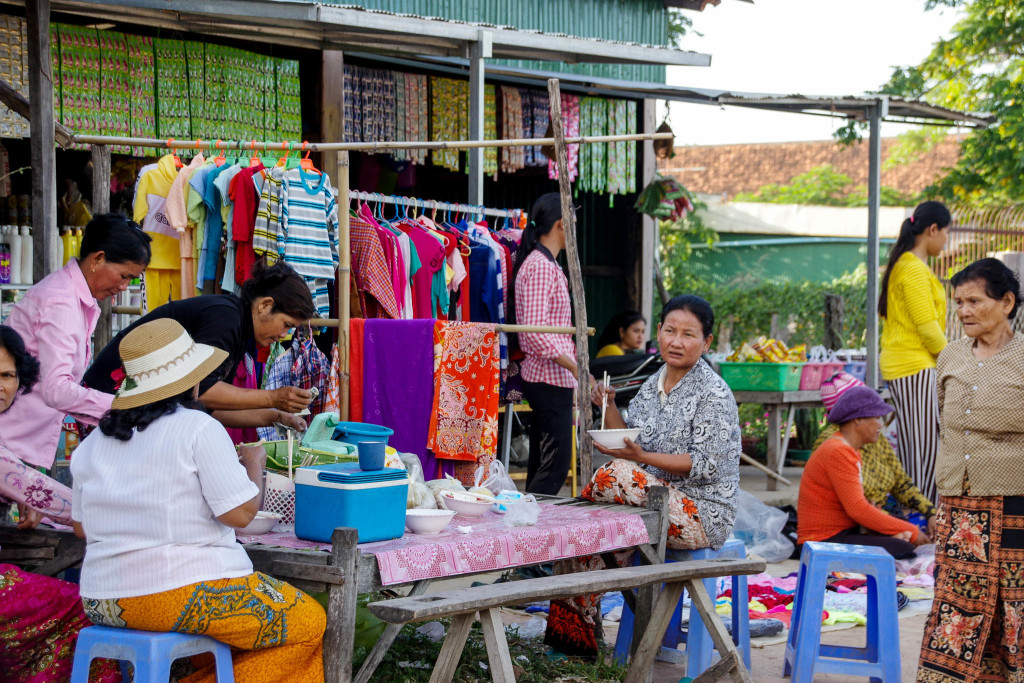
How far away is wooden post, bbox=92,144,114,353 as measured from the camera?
5363 mm

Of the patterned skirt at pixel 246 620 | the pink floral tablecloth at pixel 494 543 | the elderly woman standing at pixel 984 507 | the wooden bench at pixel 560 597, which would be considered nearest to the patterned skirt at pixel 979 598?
the elderly woman standing at pixel 984 507

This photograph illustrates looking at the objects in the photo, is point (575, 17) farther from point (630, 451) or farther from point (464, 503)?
point (464, 503)

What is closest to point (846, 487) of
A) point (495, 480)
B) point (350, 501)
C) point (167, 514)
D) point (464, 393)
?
point (464, 393)

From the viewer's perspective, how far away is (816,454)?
6.06 m

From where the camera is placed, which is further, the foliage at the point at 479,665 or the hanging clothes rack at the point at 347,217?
the hanging clothes rack at the point at 347,217

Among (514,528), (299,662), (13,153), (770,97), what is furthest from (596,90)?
(299,662)

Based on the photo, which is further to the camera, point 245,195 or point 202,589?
point 245,195

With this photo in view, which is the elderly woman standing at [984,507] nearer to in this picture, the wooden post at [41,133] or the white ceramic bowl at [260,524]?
the white ceramic bowl at [260,524]

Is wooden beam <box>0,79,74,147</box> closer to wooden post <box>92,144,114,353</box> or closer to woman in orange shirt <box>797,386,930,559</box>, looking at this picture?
wooden post <box>92,144,114,353</box>

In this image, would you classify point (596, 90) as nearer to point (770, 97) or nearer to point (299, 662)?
point (770, 97)

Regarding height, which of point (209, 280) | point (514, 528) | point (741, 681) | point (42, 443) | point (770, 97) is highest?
point (770, 97)

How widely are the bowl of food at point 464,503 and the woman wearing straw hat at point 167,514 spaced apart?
1006 millimetres

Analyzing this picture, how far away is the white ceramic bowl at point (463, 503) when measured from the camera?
4309 mm

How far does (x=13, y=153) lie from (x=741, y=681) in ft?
19.8
